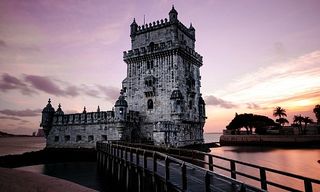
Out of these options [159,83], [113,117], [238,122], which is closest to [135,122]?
[113,117]

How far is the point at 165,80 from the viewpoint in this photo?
1465 inches

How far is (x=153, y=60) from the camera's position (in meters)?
38.8

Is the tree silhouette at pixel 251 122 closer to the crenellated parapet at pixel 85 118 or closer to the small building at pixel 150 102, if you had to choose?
the small building at pixel 150 102

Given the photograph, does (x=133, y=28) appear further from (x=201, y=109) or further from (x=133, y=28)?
(x=201, y=109)

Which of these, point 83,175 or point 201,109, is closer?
point 83,175

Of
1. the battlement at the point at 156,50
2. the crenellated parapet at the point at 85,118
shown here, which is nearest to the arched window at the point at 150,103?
the crenellated parapet at the point at 85,118

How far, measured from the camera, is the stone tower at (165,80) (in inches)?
1425

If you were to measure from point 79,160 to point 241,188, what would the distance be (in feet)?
113

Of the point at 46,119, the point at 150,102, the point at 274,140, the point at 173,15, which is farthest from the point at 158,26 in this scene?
the point at 274,140

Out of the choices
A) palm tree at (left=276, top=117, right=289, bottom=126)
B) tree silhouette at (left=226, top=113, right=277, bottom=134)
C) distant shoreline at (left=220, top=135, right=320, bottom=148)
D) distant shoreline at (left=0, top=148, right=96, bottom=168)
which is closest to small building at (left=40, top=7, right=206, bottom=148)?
distant shoreline at (left=0, top=148, right=96, bottom=168)

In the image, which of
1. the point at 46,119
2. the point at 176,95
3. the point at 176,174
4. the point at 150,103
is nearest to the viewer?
the point at 176,174

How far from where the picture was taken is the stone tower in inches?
1425

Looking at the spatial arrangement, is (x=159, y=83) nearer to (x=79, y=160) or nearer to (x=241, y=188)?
(x=79, y=160)


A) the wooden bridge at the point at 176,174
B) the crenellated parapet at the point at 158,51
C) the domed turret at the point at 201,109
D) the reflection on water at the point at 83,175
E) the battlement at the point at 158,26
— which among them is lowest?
the reflection on water at the point at 83,175
